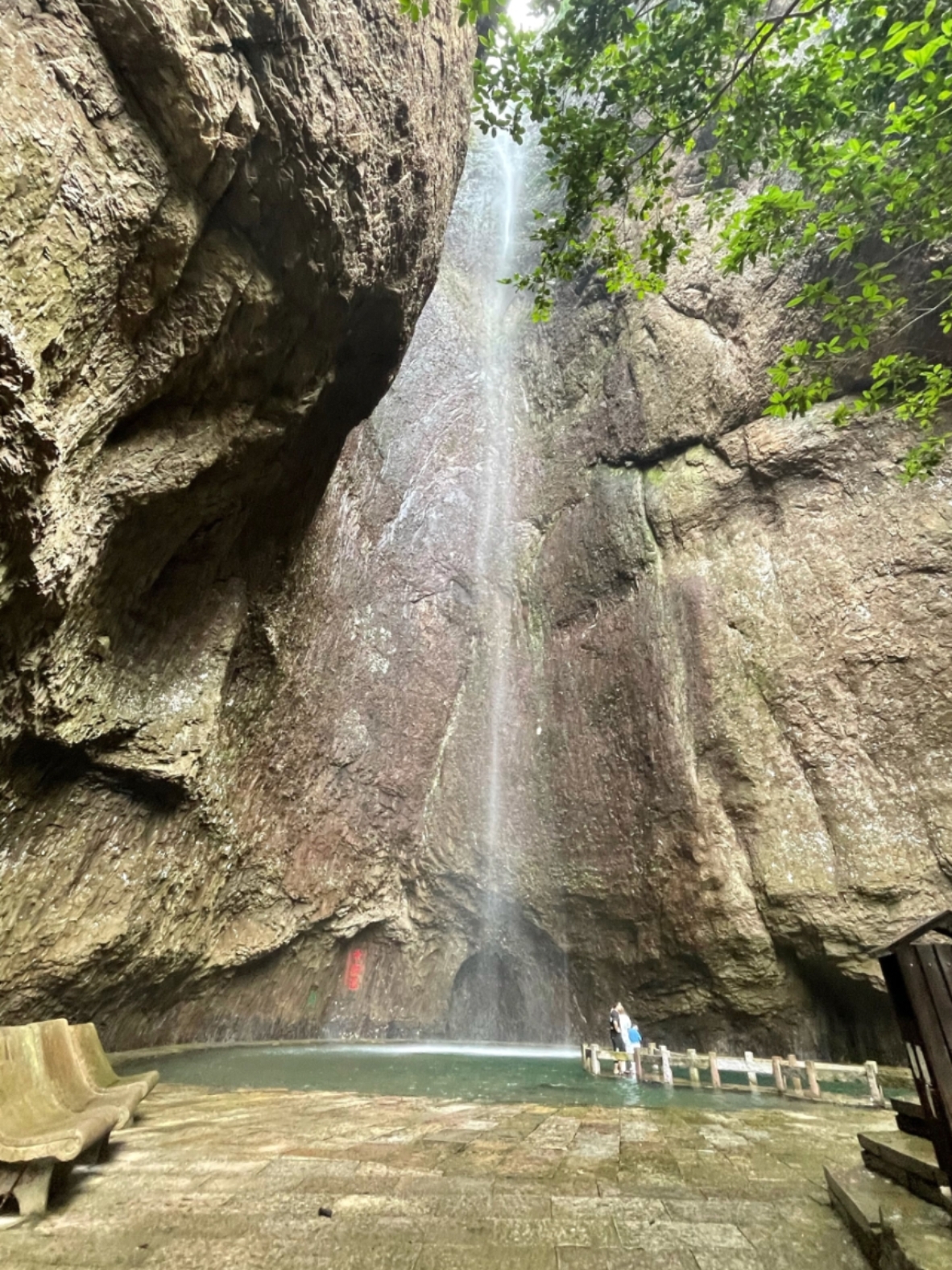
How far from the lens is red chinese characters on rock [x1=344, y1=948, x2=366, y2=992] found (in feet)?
51.1

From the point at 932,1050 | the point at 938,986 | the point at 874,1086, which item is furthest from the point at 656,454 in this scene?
the point at 932,1050

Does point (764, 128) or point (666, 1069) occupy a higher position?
point (764, 128)

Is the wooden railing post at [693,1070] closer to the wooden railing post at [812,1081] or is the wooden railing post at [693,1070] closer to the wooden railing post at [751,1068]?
the wooden railing post at [751,1068]

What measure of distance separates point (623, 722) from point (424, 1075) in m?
8.47

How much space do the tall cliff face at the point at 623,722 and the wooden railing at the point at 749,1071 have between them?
358 cm

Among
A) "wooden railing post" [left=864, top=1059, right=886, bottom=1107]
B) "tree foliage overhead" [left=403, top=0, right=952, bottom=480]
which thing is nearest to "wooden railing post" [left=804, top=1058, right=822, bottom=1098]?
"wooden railing post" [left=864, top=1059, right=886, bottom=1107]

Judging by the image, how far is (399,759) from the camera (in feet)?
53.5

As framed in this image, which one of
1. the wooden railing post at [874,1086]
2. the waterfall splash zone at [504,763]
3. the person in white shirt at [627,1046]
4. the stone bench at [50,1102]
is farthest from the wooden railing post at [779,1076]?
the waterfall splash zone at [504,763]

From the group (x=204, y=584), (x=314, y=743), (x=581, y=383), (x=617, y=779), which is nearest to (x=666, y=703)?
(x=617, y=779)

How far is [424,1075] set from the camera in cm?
928

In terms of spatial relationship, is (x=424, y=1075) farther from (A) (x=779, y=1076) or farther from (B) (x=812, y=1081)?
(B) (x=812, y=1081)

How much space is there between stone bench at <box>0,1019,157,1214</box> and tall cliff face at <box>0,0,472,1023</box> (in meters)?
3.49

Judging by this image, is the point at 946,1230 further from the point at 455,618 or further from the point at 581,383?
the point at 581,383

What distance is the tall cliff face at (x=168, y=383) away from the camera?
5.47 meters
